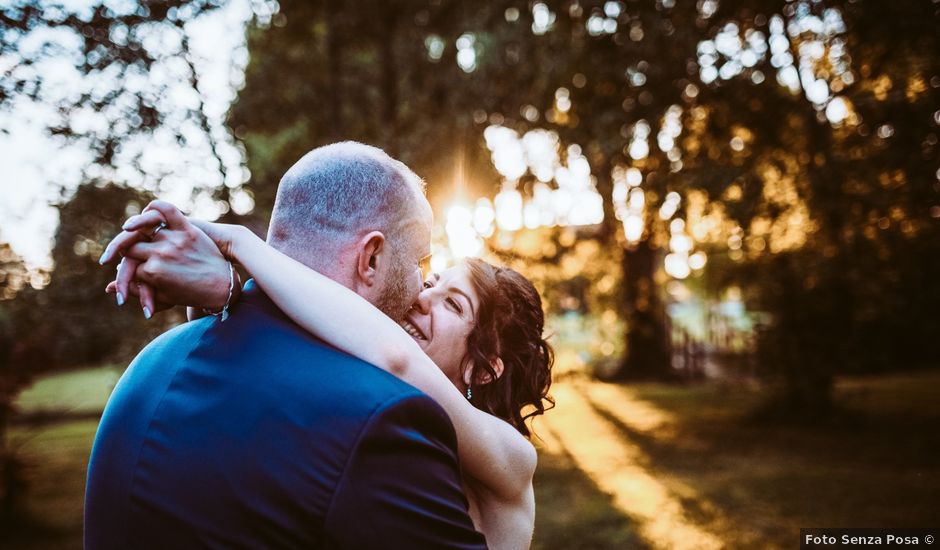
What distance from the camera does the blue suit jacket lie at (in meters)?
1.42

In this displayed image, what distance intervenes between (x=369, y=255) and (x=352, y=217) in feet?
0.45

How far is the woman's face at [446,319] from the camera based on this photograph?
2.97m

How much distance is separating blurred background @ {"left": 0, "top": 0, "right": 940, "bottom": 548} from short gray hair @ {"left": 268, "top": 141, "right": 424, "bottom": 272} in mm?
5565

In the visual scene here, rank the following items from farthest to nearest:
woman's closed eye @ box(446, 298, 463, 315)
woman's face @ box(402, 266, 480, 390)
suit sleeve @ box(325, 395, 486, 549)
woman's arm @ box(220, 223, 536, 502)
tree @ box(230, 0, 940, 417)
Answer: tree @ box(230, 0, 940, 417) < woman's closed eye @ box(446, 298, 463, 315) < woman's face @ box(402, 266, 480, 390) < woman's arm @ box(220, 223, 536, 502) < suit sleeve @ box(325, 395, 486, 549)

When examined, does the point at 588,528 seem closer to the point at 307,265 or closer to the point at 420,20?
the point at 307,265

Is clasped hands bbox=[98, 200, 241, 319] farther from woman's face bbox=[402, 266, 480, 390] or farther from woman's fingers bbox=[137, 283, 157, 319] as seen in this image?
woman's face bbox=[402, 266, 480, 390]

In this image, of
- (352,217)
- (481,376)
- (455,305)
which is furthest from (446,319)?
(352,217)

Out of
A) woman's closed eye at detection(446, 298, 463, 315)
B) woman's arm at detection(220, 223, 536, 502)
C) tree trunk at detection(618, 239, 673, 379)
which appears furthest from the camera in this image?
tree trunk at detection(618, 239, 673, 379)

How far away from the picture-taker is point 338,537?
55.1 inches

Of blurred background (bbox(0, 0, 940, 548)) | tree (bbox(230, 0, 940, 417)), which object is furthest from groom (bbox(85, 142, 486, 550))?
tree (bbox(230, 0, 940, 417))

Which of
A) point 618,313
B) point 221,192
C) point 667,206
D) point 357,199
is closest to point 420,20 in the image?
point 667,206

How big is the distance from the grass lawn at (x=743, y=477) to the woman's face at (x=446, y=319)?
19.3ft

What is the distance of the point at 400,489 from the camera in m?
1.44

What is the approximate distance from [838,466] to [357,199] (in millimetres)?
11986
